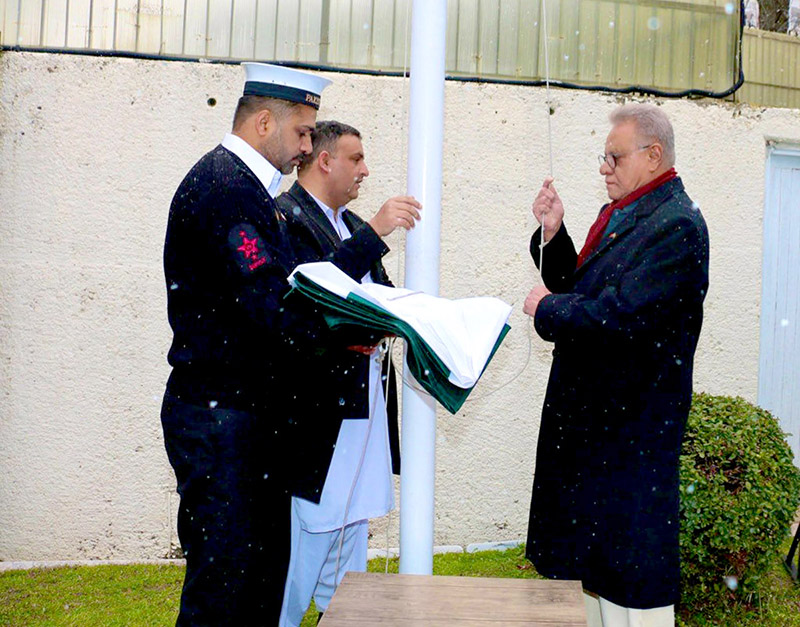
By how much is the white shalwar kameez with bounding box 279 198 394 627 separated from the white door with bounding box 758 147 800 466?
10.4 ft

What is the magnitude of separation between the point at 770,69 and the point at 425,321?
16.8 ft

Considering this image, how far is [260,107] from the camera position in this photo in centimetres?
282

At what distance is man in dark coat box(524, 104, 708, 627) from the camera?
109 inches

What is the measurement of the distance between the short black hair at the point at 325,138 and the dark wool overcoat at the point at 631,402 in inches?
48.4

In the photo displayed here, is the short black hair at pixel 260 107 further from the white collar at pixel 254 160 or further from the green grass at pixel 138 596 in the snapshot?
the green grass at pixel 138 596

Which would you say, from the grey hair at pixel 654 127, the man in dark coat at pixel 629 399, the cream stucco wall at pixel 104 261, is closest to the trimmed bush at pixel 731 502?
the cream stucco wall at pixel 104 261

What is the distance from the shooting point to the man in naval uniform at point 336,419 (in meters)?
3.32

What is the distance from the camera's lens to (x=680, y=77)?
216 inches

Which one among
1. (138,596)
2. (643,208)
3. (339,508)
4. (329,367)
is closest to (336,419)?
(329,367)

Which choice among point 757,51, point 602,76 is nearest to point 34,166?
point 602,76

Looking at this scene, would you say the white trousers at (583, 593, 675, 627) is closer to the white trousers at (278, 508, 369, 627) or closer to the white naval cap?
the white trousers at (278, 508, 369, 627)

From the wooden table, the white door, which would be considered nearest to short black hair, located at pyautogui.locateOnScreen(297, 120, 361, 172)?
the wooden table

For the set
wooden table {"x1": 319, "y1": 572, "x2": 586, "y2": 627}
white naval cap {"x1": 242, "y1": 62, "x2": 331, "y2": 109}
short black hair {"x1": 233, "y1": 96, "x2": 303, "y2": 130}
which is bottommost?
wooden table {"x1": 319, "y1": 572, "x2": 586, "y2": 627}

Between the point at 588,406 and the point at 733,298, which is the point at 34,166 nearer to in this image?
the point at 588,406
